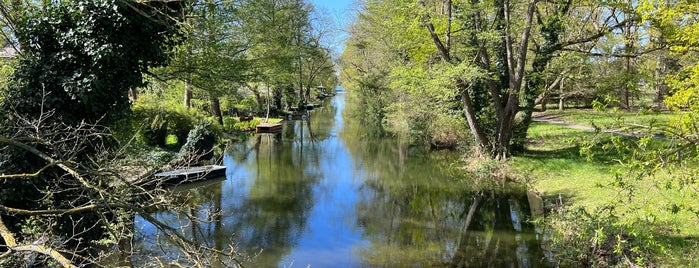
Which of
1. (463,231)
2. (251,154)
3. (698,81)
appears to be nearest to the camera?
(698,81)

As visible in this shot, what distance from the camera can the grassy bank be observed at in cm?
698

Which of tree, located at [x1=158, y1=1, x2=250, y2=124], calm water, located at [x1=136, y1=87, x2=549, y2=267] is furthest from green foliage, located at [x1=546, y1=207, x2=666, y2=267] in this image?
tree, located at [x1=158, y1=1, x2=250, y2=124]

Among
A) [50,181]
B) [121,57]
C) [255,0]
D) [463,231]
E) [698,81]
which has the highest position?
[255,0]

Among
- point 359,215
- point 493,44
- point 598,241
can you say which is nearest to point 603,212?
point 598,241

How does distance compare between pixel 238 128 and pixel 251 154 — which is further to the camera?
pixel 238 128

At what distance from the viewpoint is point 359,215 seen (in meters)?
13.5

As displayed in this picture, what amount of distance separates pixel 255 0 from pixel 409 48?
8091 millimetres

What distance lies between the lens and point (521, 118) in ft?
63.3

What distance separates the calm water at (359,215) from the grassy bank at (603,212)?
0.91 m

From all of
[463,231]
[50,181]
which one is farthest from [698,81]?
[50,181]

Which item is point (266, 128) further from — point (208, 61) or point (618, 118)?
point (618, 118)

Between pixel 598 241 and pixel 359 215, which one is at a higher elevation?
pixel 598 241

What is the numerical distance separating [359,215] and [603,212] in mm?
6423

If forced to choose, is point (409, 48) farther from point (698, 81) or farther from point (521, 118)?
point (698, 81)
